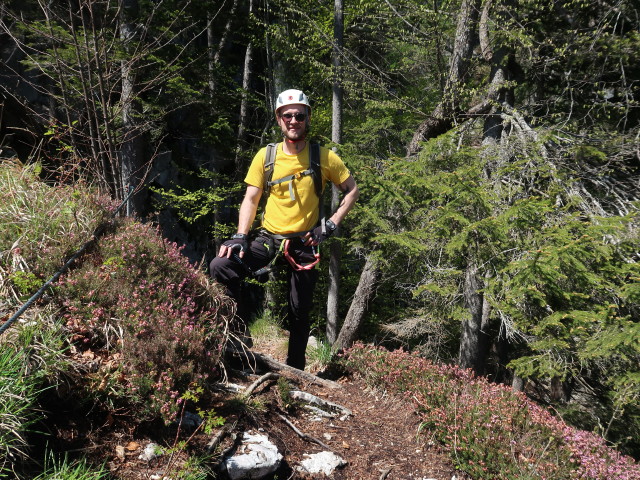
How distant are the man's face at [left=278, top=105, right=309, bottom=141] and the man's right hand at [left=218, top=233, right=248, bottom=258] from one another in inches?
45.6

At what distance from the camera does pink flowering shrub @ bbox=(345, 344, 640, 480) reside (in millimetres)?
3814

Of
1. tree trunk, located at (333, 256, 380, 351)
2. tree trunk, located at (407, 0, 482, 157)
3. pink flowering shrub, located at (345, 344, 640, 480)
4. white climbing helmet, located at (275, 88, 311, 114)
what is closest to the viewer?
pink flowering shrub, located at (345, 344, 640, 480)

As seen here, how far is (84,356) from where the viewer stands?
3.32 m

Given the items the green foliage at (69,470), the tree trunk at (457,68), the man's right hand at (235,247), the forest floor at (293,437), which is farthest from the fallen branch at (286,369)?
the tree trunk at (457,68)

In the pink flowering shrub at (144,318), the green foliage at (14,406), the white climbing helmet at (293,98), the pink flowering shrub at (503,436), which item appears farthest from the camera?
the white climbing helmet at (293,98)

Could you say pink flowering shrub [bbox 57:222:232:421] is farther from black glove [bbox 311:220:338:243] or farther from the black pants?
black glove [bbox 311:220:338:243]

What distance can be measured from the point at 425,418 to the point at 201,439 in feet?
7.93

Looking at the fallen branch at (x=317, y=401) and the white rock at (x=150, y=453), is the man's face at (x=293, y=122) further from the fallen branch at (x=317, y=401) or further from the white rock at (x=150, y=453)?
the white rock at (x=150, y=453)

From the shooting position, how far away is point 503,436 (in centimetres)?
414

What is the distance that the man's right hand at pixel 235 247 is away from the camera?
4559 mm

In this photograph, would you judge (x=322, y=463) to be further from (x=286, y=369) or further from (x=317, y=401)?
(x=286, y=369)

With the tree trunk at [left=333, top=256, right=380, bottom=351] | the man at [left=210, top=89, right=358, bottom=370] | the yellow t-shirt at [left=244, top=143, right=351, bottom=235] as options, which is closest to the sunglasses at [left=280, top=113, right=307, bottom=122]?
the man at [left=210, top=89, right=358, bottom=370]

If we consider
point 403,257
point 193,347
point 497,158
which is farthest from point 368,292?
point 193,347

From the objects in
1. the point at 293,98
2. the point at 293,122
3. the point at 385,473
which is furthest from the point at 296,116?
the point at 385,473
